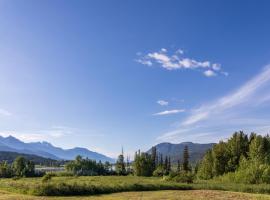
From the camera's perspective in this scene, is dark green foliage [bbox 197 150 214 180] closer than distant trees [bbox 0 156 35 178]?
Yes

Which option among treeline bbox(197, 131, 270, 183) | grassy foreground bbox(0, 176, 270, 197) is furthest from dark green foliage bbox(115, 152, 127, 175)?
grassy foreground bbox(0, 176, 270, 197)

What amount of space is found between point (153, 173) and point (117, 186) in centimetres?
7972

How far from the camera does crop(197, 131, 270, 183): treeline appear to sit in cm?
9838

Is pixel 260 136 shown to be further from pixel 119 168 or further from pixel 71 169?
pixel 71 169

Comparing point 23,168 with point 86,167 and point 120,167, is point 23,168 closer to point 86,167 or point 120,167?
point 86,167

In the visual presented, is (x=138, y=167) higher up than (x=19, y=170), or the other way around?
(x=138, y=167)

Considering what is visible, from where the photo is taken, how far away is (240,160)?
11488cm

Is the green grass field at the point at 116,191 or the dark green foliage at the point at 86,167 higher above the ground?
the dark green foliage at the point at 86,167

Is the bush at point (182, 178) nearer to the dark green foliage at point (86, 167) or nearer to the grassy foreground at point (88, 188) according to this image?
the grassy foreground at point (88, 188)

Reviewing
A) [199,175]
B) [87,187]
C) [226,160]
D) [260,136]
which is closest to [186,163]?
[199,175]

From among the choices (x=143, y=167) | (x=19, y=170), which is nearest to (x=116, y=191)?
(x=143, y=167)

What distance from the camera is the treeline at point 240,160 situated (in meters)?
98.4

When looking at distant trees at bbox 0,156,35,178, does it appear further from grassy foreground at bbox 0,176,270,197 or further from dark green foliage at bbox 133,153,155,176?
grassy foreground at bbox 0,176,270,197

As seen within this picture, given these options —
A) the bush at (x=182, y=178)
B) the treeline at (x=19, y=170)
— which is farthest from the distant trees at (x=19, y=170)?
the bush at (x=182, y=178)
